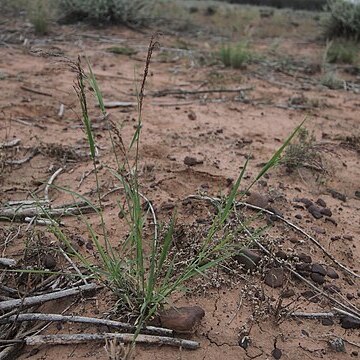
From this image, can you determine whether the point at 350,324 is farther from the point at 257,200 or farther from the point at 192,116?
the point at 192,116

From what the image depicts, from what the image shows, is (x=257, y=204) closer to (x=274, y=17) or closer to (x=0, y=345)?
(x=0, y=345)

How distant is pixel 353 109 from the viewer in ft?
13.6

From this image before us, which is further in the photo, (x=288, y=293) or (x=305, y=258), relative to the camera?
(x=305, y=258)

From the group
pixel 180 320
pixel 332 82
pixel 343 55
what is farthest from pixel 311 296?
pixel 343 55

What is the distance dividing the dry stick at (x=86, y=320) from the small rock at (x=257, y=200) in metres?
0.94

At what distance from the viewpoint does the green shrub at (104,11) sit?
22.3 feet

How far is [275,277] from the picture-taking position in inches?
73.0

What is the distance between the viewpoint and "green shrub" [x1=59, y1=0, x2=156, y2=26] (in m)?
6.80

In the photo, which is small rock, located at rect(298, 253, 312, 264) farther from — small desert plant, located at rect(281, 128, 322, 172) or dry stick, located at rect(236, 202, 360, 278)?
small desert plant, located at rect(281, 128, 322, 172)

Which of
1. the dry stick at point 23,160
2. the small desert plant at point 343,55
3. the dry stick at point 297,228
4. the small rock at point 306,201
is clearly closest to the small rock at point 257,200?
the dry stick at point 297,228

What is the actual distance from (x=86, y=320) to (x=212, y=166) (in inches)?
56.8

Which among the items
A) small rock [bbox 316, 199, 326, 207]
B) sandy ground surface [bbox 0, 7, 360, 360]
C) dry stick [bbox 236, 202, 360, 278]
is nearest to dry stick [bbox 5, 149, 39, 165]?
sandy ground surface [bbox 0, 7, 360, 360]

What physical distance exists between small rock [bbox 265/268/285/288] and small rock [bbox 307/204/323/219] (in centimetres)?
54

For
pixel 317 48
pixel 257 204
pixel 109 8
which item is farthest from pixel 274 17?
pixel 257 204
